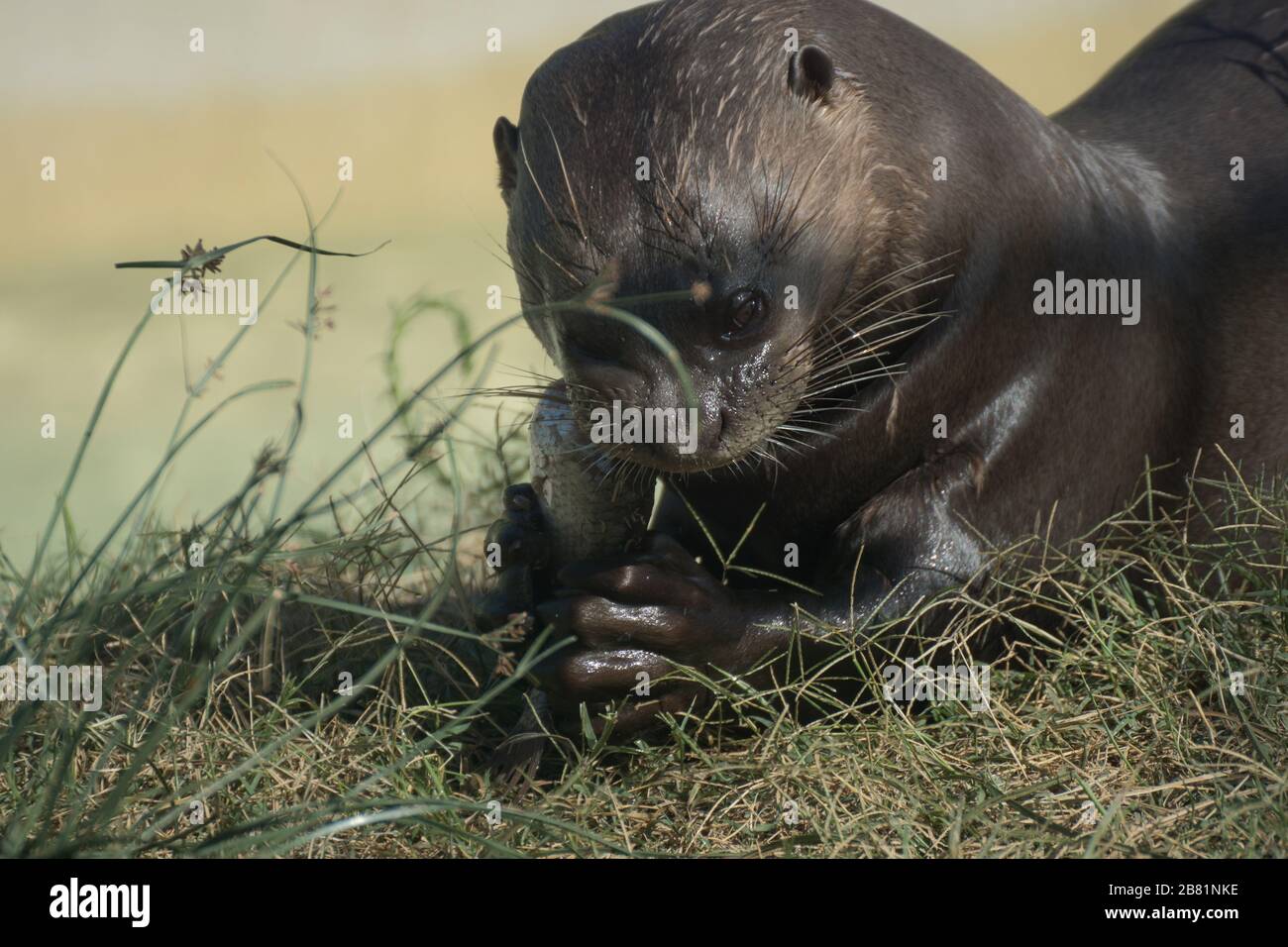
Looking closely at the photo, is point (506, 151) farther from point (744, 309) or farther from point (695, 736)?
point (695, 736)

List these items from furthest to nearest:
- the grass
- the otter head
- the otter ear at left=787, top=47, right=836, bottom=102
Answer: the otter ear at left=787, top=47, right=836, bottom=102, the otter head, the grass

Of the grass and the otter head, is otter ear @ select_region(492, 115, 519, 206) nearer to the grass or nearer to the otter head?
the otter head

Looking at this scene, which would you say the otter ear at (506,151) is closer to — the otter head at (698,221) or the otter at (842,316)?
the otter at (842,316)

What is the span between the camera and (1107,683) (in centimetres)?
297

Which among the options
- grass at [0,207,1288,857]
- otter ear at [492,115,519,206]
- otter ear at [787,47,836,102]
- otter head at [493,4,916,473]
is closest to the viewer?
grass at [0,207,1288,857]

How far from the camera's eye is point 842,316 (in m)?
2.88

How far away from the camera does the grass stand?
93.9 inches

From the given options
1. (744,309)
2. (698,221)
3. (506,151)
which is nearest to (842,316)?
(744,309)

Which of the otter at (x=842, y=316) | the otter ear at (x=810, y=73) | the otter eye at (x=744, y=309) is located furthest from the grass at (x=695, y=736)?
the otter ear at (x=810, y=73)

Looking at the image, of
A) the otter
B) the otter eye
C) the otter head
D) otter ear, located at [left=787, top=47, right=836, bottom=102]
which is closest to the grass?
the otter

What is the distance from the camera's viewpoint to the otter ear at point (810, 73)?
9.22 ft
